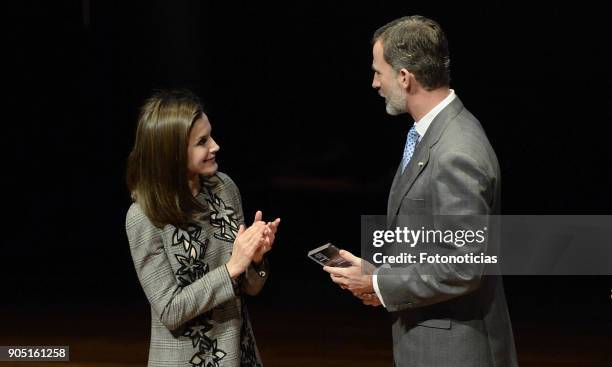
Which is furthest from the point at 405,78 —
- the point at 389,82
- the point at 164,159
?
the point at 164,159

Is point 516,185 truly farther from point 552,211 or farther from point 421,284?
point 421,284

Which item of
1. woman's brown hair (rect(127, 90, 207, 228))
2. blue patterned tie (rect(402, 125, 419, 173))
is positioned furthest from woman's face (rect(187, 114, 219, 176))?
blue patterned tie (rect(402, 125, 419, 173))

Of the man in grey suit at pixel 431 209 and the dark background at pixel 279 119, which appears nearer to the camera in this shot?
the man in grey suit at pixel 431 209

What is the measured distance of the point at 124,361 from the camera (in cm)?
451

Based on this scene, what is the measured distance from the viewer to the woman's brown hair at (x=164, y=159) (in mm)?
2096

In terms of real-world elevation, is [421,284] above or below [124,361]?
above

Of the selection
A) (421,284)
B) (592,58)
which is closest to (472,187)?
(421,284)

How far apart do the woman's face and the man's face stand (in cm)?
44

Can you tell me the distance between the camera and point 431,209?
201 centimetres

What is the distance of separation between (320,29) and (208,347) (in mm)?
4400

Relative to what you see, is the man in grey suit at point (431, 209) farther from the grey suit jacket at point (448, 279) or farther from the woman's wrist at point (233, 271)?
the woman's wrist at point (233, 271)

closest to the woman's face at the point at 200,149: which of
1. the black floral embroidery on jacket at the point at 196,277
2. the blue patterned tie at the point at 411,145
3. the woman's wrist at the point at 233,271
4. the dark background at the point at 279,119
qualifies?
the black floral embroidery on jacket at the point at 196,277

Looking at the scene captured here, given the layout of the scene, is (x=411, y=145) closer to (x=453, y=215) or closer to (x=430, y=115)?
(x=430, y=115)

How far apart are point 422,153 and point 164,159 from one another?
0.61m
